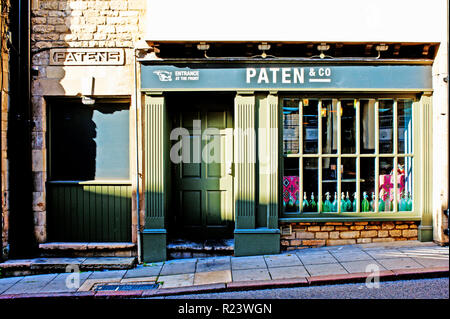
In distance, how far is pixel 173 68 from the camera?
5.77 metres

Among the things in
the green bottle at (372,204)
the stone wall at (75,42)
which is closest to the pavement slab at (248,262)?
the green bottle at (372,204)

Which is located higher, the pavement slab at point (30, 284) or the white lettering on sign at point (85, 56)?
the white lettering on sign at point (85, 56)

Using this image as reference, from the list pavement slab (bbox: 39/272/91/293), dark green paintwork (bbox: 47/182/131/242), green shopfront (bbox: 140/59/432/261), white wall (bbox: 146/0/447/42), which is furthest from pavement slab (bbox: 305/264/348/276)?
white wall (bbox: 146/0/447/42)

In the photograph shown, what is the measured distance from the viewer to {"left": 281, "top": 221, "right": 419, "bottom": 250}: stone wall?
6023 mm

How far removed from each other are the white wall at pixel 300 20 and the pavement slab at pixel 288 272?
12.3ft

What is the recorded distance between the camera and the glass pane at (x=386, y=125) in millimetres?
6109

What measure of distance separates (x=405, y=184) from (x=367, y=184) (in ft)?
2.39

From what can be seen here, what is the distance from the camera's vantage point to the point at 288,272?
196 inches

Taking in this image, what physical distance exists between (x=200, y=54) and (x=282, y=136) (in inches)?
81.0

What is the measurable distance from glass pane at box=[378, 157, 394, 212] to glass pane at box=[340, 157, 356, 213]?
50 cm

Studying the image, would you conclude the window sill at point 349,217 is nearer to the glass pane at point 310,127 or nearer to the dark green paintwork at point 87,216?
the glass pane at point 310,127
